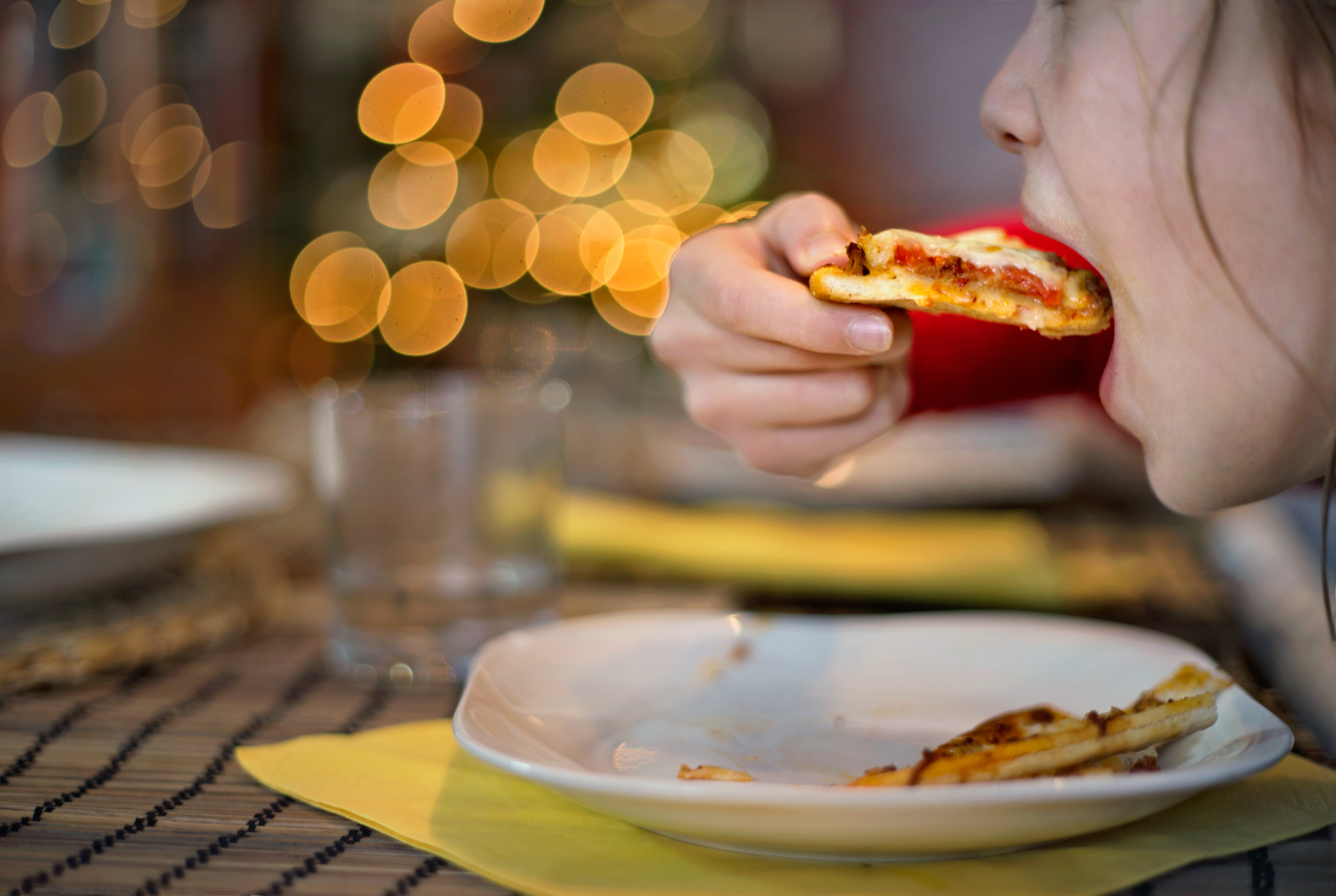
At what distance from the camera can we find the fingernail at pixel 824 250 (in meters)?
0.58

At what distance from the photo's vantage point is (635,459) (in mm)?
1214

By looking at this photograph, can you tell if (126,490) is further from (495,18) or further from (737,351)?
(495,18)

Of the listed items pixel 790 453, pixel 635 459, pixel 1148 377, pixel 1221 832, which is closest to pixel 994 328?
pixel 635 459

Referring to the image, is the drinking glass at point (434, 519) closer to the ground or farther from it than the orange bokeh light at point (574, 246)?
closer to the ground

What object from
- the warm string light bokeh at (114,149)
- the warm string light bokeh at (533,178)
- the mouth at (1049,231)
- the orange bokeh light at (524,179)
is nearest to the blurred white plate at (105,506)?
the mouth at (1049,231)

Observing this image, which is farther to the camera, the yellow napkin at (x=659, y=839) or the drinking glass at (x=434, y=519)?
the drinking glass at (x=434, y=519)

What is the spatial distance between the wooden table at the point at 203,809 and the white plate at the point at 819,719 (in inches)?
1.7

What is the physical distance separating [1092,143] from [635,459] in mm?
812

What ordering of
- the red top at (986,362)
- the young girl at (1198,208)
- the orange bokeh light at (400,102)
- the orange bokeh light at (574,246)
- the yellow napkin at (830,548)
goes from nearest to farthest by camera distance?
the young girl at (1198,208), the yellow napkin at (830,548), the red top at (986,362), the orange bokeh light at (574,246), the orange bokeh light at (400,102)

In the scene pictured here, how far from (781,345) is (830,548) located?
288 mm

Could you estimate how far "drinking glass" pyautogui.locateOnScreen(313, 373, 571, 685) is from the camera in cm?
66

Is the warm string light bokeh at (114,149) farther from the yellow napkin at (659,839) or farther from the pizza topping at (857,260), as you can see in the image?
the yellow napkin at (659,839)

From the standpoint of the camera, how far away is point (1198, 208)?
0.42m

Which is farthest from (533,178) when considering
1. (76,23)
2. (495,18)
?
(76,23)
